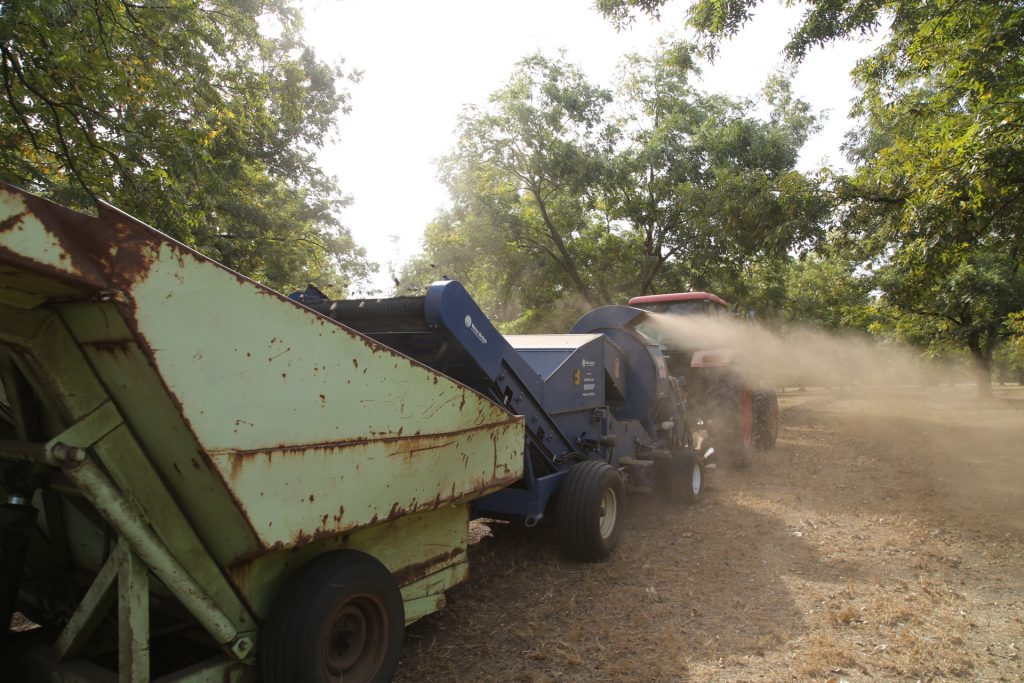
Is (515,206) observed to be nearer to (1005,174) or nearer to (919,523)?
(1005,174)

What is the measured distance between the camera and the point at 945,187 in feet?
23.1

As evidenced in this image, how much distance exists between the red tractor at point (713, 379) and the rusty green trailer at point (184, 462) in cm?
672

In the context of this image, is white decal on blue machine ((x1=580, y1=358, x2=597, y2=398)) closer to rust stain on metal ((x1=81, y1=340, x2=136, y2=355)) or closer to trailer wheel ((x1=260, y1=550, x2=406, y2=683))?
trailer wheel ((x1=260, y1=550, x2=406, y2=683))

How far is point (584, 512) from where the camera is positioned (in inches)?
193

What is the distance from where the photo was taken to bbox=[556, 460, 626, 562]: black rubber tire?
4.89m

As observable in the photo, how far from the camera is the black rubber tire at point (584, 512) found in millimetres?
4893

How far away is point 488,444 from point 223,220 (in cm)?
1037

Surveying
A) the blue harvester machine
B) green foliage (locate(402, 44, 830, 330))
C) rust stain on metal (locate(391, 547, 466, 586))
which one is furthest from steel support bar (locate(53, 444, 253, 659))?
green foliage (locate(402, 44, 830, 330))

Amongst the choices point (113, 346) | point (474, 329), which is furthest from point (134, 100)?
point (113, 346)

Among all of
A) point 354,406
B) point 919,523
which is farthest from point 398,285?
point 919,523

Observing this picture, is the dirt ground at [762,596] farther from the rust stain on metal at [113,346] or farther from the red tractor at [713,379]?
the rust stain on metal at [113,346]

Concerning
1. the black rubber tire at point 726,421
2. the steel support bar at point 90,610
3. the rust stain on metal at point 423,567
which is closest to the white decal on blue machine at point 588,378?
the rust stain on metal at point 423,567

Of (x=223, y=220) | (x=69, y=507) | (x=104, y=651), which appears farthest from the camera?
(x=223, y=220)

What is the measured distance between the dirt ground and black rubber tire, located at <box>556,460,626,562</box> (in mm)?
160
